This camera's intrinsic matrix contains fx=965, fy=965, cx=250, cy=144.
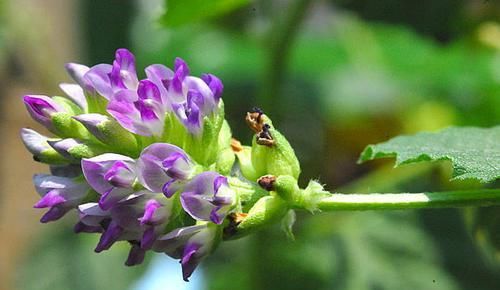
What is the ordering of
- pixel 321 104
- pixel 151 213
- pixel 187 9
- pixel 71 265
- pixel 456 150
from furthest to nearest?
pixel 321 104 < pixel 71 265 < pixel 187 9 < pixel 456 150 < pixel 151 213

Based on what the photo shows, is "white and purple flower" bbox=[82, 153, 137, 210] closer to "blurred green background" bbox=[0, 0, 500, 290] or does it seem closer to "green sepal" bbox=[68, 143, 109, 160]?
"green sepal" bbox=[68, 143, 109, 160]

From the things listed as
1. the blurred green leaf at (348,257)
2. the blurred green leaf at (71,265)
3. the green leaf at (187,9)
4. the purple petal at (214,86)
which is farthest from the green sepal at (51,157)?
the blurred green leaf at (71,265)

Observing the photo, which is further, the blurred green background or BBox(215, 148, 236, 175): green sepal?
the blurred green background

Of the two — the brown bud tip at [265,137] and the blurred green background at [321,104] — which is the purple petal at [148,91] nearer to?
the brown bud tip at [265,137]

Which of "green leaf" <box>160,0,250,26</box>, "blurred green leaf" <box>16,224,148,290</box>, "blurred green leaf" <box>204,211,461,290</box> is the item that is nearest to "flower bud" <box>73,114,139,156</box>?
"green leaf" <box>160,0,250,26</box>

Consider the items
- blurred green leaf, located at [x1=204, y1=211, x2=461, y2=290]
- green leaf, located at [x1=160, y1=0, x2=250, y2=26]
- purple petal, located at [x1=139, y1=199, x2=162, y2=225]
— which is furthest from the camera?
blurred green leaf, located at [x1=204, y1=211, x2=461, y2=290]

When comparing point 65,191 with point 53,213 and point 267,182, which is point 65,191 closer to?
point 53,213

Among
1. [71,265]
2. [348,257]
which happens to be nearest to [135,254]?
[348,257]
